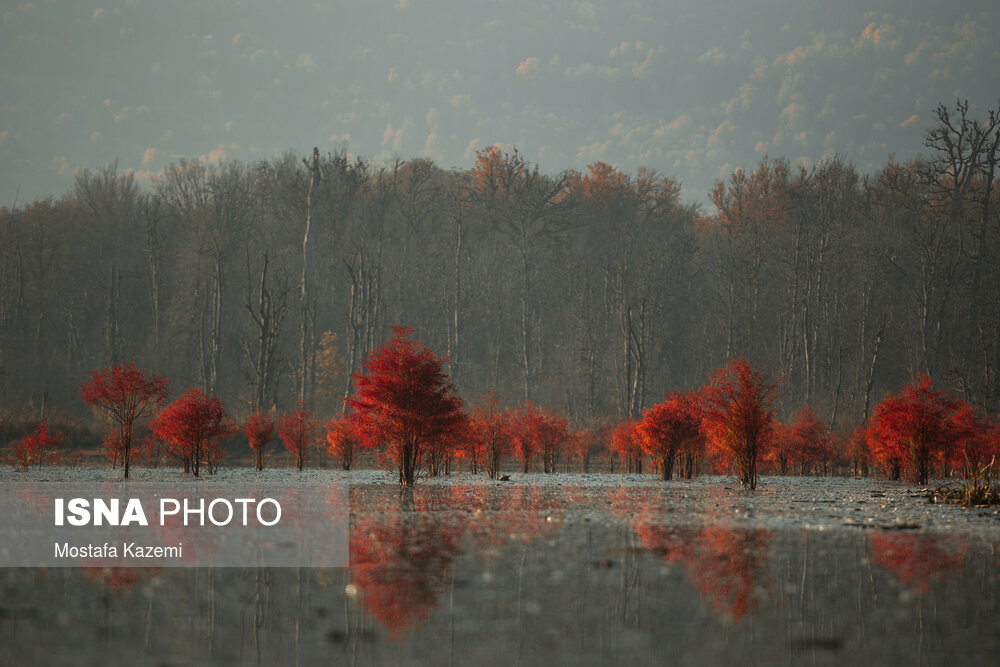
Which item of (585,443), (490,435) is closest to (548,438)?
(490,435)

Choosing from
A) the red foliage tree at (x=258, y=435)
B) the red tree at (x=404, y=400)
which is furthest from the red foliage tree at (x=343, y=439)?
the red tree at (x=404, y=400)

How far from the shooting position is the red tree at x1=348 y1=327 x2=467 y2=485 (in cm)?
2033

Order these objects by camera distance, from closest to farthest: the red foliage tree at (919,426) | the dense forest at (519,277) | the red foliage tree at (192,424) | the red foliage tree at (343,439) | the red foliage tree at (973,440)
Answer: the red foliage tree at (919,426) < the red foliage tree at (973,440) < the red foliage tree at (192,424) < the red foliage tree at (343,439) < the dense forest at (519,277)

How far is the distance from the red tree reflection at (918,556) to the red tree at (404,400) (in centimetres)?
1156

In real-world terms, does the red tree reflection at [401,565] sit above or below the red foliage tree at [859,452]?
above

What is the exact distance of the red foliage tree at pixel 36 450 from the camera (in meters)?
27.6

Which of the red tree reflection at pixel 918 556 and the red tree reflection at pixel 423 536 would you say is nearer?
the red tree reflection at pixel 423 536

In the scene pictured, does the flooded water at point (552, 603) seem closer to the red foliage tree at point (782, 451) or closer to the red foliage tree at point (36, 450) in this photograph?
the red foliage tree at point (782, 451)

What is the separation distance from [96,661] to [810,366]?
4415 cm

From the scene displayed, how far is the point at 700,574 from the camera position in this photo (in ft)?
26.2

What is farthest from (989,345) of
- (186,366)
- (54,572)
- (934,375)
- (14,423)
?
(186,366)

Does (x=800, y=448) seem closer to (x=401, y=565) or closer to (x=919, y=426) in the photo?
(x=919, y=426)

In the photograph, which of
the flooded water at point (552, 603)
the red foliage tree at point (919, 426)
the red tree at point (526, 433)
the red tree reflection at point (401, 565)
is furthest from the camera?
the red tree at point (526, 433)

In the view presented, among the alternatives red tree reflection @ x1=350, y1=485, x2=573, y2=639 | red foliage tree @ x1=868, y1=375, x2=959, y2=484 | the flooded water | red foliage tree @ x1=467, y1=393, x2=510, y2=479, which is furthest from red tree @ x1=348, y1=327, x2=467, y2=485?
red foliage tree @ x1=868, y1=375, x2=959, y2=484
